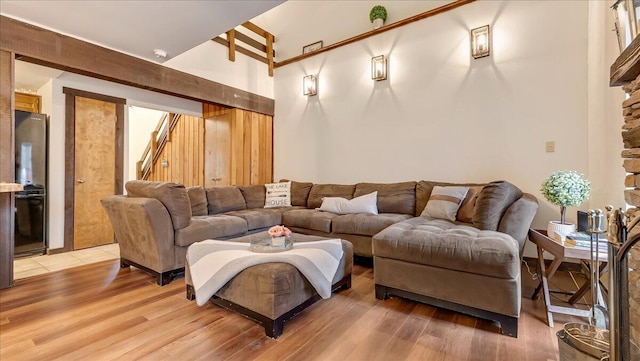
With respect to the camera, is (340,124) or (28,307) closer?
(28,307)

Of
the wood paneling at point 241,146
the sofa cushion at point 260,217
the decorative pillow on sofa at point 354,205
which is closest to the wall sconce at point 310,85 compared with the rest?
the wood paneling at point 241,146

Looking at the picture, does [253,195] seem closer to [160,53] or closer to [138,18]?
[160,53]

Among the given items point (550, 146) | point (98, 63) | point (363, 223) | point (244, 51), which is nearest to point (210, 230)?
point (363, 223)

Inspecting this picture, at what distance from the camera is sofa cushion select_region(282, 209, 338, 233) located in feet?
10.9

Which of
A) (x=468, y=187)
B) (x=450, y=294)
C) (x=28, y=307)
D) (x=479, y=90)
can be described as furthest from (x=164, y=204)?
(x=479, y=90)

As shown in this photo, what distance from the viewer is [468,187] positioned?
3.00 meters

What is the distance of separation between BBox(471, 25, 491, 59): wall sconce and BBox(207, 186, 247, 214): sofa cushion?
11.5ft

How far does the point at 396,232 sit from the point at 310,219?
4.72 feet

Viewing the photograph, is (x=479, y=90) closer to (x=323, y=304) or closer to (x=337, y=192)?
(x=337, y=192)

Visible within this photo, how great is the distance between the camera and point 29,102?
390 centimetres

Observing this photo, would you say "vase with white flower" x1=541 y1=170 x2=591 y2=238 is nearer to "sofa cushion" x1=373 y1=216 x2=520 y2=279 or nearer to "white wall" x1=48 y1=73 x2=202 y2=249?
"sofa cushion" x1=373 y1=216 x2=520 y2=279

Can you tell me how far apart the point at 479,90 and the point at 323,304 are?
9.67 feet

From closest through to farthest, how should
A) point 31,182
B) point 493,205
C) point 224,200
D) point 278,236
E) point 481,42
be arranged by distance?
point 278,236
point 493,205
point 481,42
point 31,182
point 224,200

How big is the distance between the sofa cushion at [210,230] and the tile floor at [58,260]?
143cm
